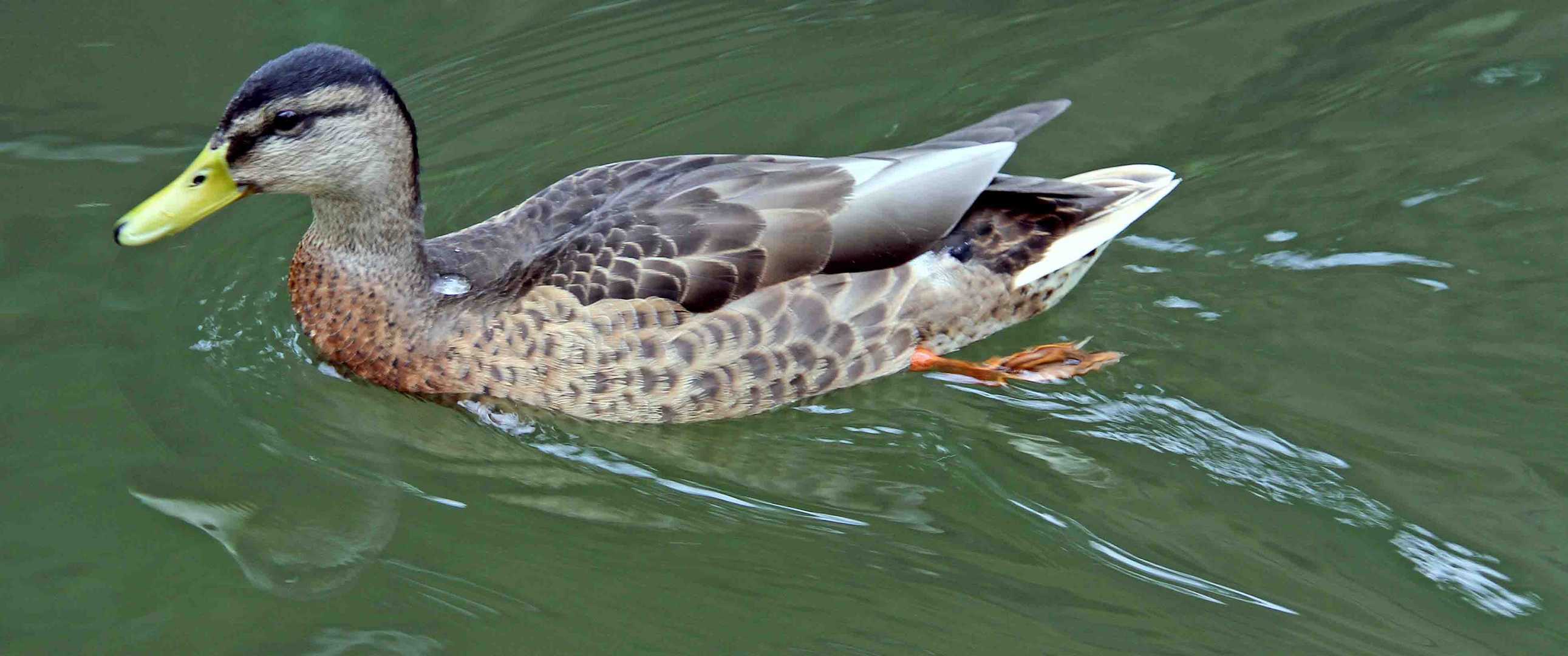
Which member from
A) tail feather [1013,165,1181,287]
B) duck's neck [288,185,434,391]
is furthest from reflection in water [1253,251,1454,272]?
duck's neck [288,185,434,391]

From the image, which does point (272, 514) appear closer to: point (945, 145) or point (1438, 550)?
point (945, 145)

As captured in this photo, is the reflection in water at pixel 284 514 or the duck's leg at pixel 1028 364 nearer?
the reflection in water at pixel 284 514

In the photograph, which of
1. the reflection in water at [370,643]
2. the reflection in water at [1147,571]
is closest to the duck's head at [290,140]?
the reflection in water at [370,643]

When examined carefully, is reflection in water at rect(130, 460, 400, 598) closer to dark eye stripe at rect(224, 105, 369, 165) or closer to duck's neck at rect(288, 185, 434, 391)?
duck's neck at rect(288, 185, 434, 391)

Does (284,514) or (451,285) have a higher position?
(451,285)

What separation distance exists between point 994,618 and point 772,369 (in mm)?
1281

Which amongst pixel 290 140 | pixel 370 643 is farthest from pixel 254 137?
pixel 370 643

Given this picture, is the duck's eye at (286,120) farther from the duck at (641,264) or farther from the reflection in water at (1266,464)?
the reflection in water at (1266,464)

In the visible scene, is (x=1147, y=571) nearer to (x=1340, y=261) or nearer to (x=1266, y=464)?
(x=1266, y=464)

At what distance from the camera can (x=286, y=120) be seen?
179 inches

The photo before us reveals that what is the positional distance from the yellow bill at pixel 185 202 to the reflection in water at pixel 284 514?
0.71 metres

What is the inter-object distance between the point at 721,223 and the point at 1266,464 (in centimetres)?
183

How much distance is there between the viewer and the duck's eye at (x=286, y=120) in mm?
4527

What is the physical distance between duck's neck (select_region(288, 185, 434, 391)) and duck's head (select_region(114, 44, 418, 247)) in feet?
0.45
